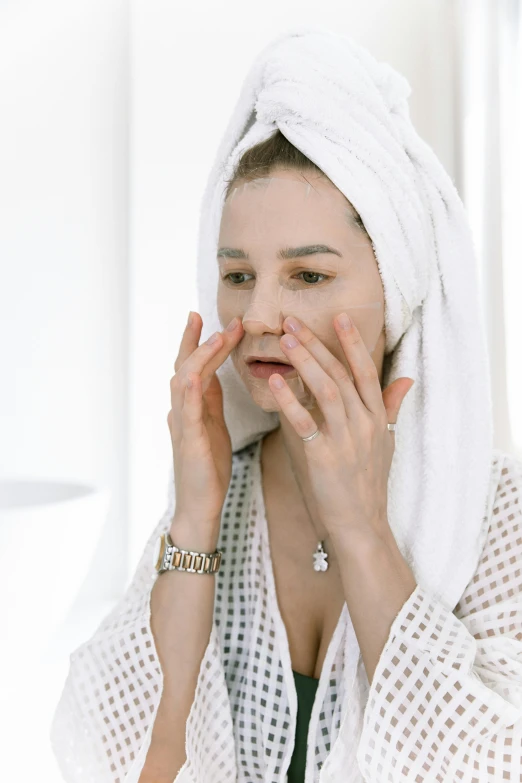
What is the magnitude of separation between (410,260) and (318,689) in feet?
1.63

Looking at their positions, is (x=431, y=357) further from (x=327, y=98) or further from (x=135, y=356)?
(x=135, y=356)

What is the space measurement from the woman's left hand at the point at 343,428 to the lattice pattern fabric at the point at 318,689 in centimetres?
11

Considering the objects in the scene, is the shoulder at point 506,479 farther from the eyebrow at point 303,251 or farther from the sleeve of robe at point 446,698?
the eyebrow at point 303,251

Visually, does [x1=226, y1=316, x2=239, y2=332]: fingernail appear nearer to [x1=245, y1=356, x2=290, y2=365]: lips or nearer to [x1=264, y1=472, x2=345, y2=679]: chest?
[x1=245, y1=356, x2=290, y2=365]: lips

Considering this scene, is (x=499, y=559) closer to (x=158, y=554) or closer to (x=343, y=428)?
(x=343, y=428)

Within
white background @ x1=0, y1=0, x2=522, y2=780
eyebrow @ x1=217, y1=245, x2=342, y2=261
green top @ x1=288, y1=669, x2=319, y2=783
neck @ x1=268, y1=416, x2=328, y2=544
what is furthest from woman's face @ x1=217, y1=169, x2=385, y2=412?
white background @ x1=0, y1=0, x2=522, y2=780

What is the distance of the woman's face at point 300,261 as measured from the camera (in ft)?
2.46

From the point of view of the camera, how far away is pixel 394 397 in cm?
78

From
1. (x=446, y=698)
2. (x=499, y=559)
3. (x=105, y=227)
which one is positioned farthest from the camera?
(x=105, y=227)

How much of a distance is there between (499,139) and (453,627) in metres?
0.79

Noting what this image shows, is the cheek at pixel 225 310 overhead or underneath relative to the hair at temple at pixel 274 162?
underneath

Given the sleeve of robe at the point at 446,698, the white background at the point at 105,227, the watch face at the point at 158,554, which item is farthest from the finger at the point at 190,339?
the white background at the point at 105,227

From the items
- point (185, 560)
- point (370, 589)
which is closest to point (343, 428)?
point (370, 589)

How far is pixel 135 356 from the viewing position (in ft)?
5.65
